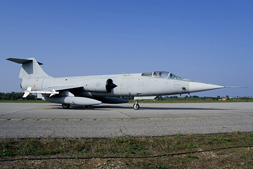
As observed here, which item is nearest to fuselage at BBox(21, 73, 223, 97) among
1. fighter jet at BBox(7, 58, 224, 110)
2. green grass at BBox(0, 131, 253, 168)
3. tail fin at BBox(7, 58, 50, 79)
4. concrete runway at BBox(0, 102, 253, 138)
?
fighter jet at BBox(7, 58, 224, 110)

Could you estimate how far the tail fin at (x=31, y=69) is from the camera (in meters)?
22.1

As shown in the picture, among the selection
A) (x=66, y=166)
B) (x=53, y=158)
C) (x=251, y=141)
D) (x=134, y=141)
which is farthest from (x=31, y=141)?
(x=251, y=141)

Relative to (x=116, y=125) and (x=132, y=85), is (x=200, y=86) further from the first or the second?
(x=116, y=125)

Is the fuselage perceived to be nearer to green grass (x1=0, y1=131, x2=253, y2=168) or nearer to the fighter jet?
the fighter jet

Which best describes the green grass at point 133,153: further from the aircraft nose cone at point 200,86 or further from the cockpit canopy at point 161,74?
the cockpit canopy at point 161,74

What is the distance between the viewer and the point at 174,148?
4.85 m

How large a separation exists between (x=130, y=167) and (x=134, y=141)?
5.98ft

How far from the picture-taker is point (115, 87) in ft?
56.2

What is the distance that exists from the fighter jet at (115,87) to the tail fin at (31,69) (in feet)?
3.32

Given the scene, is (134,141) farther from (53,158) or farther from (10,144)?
(10,144)

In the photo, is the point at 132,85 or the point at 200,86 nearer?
the point at 200,86

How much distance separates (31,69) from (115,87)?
10297 millimetres

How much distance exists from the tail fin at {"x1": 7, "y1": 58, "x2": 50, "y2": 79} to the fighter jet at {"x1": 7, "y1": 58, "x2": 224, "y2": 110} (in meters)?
1.01

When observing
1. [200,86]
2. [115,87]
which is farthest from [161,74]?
[115,87]
